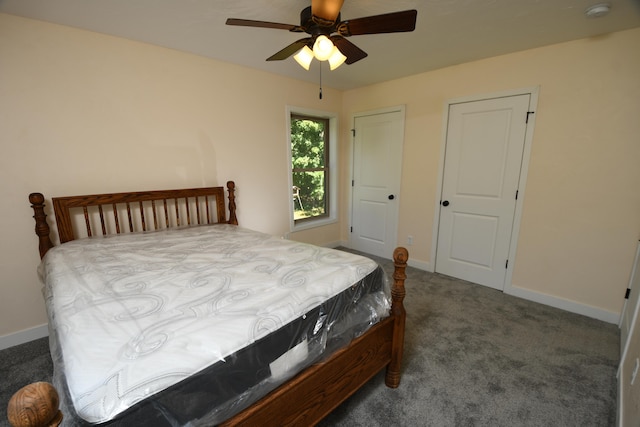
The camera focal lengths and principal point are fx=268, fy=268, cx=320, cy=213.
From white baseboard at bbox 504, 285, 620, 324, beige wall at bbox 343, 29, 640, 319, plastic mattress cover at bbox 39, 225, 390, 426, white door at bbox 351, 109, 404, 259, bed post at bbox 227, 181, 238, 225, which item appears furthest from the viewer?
white door at bbox 351, 109, 404, 259

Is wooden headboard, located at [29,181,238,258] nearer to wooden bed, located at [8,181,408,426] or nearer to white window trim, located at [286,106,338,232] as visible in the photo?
wooden bed, located at [8,181,408,426]

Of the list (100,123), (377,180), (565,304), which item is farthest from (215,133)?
(565,304)

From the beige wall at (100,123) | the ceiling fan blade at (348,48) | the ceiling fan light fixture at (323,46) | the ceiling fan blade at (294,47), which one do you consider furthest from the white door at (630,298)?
the beige wall at (100,123)

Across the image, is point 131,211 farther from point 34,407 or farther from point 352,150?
point 352,150

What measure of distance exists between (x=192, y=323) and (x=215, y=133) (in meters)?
2.33

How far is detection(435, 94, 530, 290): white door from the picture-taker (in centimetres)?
270

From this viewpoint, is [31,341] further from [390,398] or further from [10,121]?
[390,398]

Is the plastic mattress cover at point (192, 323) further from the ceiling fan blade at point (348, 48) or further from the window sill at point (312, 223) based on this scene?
the window sill at point (312, 223)

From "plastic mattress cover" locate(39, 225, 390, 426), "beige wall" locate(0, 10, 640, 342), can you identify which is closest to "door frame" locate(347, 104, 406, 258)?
"beige wall" locate(0, 10, 640, 342)

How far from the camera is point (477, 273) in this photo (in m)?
3.08

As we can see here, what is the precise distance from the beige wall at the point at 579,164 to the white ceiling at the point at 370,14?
191mm

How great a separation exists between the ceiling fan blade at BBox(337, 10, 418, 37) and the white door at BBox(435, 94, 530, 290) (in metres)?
1.83

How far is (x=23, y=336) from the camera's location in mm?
2096

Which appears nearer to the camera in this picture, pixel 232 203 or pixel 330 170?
pixel 232 203
